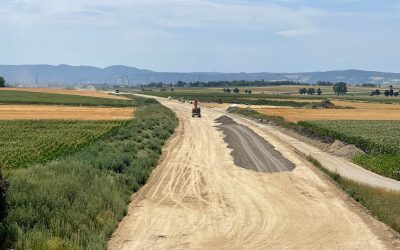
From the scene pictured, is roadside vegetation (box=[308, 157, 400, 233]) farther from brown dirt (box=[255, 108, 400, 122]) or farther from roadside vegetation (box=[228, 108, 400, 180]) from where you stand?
brown dirt (box=[255, 108, 400, 122])

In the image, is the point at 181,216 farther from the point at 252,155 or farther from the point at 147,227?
the point at 252,155

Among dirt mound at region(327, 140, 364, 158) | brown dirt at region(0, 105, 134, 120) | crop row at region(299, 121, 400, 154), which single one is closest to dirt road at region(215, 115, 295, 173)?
dirt mound at region(327, 140, 364, 158)

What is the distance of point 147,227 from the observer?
59.6 feet

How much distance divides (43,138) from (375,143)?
30.0 metres

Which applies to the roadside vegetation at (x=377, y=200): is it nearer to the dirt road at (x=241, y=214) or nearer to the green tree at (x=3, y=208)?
the dirt road at (x=241, y=214)

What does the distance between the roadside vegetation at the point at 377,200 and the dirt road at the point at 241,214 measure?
2.04 ft

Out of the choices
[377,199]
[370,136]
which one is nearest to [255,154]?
[377,199]

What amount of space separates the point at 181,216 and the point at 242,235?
3.16 metres

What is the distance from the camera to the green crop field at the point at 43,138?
3235 cm

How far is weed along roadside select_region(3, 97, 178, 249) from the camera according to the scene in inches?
594

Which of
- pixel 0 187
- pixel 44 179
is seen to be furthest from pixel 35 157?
pixel 0 187

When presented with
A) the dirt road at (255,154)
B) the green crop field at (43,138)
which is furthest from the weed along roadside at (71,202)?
the dirt road at (255,154)

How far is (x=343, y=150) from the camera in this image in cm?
4459

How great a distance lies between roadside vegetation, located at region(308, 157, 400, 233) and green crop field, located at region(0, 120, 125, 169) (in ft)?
60.0
